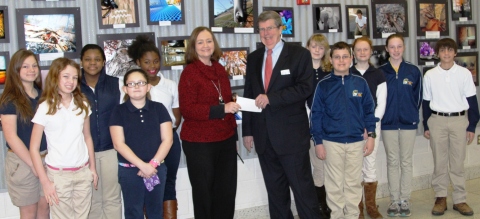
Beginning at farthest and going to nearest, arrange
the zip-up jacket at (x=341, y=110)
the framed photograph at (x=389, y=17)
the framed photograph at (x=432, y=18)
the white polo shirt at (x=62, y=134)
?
the framed photograph at (x=432, y=18) < the framed photograph at (x=389, y=17) < the zip-up jacket at (x=341, y=110) < the white polo shirt at (x=62, y=134)

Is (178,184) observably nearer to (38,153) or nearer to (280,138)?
(280,138)

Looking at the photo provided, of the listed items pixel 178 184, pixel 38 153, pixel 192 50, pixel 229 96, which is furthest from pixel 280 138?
pixel 38 153

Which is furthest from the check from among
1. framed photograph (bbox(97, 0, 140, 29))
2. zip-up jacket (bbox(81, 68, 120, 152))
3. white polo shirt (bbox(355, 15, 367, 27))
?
white polo shirt (bbox(355, 15, 367, 27))

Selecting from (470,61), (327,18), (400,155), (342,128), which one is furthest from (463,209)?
(327,18)

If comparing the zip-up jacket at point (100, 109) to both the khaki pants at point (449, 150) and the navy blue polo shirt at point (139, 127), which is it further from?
the khaki pants at point (449, 150)

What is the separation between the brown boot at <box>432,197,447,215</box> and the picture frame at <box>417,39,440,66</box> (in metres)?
1.54

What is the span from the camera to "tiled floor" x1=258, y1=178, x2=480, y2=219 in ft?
13.9

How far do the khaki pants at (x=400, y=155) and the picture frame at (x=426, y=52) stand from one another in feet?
3.98

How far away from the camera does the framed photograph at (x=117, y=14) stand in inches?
143

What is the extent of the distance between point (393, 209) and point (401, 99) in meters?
1.03

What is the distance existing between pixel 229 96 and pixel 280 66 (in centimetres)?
42

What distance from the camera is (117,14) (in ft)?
12.1

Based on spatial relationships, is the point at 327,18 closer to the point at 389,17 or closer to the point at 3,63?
the point at 389,17

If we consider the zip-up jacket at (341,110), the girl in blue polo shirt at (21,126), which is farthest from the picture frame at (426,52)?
the girl in blue polo shirt at (21,126)
